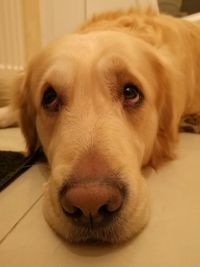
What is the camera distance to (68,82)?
1354mm

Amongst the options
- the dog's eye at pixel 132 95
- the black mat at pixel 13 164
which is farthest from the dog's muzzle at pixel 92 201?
the black mat at pixel 13 164

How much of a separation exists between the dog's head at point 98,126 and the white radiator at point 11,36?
1.72 m

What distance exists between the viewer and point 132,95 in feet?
4.67

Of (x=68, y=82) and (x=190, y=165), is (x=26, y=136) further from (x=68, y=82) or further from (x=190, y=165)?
(x=190, y=165)

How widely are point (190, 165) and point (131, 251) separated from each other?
655 millimetres

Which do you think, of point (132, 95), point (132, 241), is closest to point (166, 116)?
point (132, 95)

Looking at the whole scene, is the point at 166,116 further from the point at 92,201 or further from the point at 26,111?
the point at 92,201

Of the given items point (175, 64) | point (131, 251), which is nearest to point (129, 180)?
point (131, 251)

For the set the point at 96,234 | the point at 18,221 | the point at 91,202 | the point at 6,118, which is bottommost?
the point at 6,118

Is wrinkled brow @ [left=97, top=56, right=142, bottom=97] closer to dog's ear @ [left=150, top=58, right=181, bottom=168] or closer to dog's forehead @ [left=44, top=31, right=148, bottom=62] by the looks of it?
dog's forehead @ [left=44, top=31, right=148, bottom=62]

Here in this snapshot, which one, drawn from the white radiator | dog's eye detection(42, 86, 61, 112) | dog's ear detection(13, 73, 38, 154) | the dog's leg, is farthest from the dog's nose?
the white radiator

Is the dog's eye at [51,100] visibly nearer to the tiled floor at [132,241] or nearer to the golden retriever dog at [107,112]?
the golden retriever dog at [107,112]

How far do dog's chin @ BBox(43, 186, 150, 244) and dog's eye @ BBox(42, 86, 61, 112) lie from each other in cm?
37

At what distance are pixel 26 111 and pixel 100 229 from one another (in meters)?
0.84
